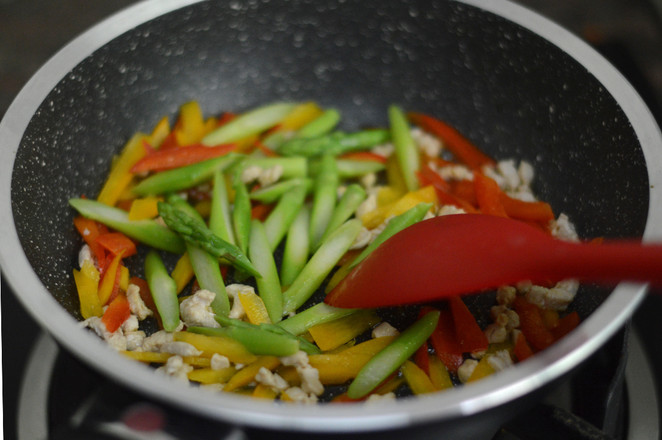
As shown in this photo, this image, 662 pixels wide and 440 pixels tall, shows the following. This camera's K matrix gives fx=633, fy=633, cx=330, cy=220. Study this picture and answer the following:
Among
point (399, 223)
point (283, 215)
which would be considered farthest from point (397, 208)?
point (283, 215)

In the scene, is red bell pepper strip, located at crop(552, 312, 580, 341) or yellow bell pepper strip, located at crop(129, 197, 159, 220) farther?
yellow bell pepper strip, located at crop(129, 197, 159, 220)

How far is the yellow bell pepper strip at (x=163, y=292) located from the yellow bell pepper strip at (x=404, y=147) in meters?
0.75

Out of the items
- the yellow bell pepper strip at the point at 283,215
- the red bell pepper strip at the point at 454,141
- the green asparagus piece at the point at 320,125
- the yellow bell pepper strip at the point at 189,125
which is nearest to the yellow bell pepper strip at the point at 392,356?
the yellow bell pepper strip at the point at 283,215

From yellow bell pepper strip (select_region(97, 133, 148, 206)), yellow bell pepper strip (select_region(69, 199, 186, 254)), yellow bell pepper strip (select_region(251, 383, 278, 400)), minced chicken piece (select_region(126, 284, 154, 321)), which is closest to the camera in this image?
yellow bell pepper strip (select_region(251, 383, 278, 400))

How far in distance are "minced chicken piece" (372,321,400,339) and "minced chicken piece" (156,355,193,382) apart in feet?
1.42

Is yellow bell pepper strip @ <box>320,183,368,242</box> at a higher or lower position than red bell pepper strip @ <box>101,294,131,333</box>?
higher

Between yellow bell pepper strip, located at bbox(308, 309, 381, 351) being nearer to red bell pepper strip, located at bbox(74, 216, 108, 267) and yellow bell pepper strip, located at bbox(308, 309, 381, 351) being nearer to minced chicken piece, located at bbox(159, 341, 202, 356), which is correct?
minced chicken piece, located at bbox(159, 341, 202, 356)

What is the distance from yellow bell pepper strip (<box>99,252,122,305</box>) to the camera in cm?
158

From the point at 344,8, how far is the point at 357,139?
41cm

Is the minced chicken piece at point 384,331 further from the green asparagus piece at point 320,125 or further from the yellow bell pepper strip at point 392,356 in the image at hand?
the green asparagus piece at point 320,125

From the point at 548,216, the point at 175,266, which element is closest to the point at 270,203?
the point at 175,266

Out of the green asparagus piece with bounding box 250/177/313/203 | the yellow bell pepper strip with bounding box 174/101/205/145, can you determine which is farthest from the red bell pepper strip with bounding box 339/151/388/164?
the yellow bell pepper strip with bounding box 174/101/205/145

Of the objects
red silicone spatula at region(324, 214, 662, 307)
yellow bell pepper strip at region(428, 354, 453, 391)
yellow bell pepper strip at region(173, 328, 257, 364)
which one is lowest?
yellow bell pepper strip at region(428, 354, 453, 391)

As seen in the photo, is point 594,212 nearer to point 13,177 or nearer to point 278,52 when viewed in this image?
point 278,52
